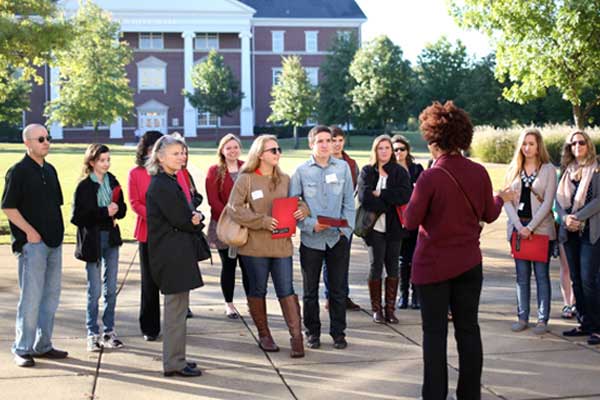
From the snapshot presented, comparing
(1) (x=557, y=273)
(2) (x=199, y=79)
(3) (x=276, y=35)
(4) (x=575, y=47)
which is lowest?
(1) (x=557, y=273)

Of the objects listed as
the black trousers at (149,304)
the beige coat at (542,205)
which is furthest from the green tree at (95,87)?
the beige coat at (542,205)

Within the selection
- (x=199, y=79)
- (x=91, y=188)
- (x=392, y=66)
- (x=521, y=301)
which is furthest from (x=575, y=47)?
(x=199, y=79)

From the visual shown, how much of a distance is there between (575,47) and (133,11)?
6496cm

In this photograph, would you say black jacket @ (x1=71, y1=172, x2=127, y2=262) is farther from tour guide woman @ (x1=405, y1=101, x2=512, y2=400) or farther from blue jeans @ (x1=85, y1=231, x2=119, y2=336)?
tour guide woman @ (x1=405, y1=101, x2=512, y2=400)

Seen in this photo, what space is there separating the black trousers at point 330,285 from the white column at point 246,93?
227 feet

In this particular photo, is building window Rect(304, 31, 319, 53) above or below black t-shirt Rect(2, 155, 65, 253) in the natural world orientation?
above

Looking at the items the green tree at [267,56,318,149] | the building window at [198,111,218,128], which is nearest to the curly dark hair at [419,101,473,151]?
the green tree at [267,56,318,149]

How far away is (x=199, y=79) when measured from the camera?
70.7 m

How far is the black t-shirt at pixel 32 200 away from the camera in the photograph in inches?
249

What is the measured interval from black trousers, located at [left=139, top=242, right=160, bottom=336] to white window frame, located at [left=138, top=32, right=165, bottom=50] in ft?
238

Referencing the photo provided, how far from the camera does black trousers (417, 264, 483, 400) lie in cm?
514

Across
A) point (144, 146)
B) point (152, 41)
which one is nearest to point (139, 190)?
point (144, 146)

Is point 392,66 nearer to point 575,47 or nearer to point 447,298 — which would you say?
point 575,47

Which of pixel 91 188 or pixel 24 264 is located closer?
pixel 24 264
